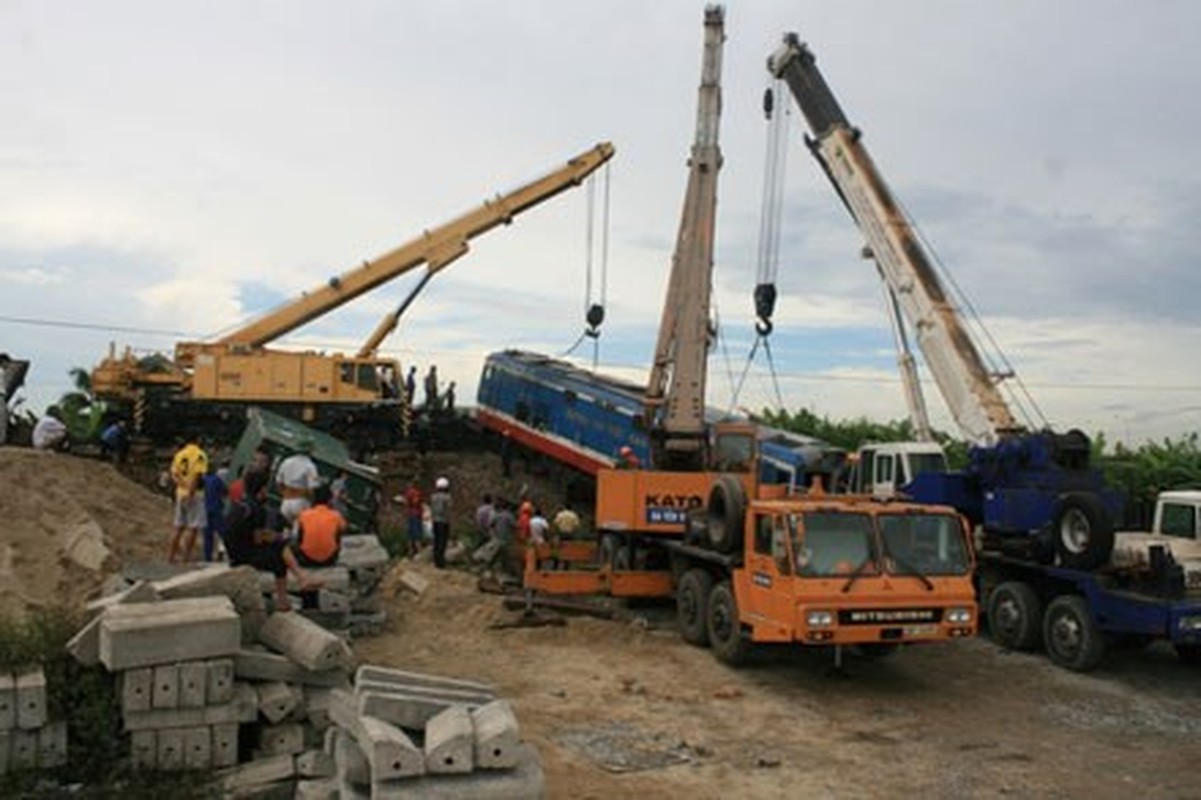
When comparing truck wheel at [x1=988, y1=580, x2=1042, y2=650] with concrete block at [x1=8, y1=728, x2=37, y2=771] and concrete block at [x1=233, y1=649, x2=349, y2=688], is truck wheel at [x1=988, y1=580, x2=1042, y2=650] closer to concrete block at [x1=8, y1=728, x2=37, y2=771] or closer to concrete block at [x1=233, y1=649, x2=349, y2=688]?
concrete block at [x1=233, y1=649, x2=349, y2=688]

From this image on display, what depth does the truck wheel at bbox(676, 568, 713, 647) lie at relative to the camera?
12195 mm

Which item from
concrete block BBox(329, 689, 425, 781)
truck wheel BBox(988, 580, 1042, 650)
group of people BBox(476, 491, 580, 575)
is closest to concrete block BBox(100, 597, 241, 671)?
concrete block BBox(329, 689, 425, 781)

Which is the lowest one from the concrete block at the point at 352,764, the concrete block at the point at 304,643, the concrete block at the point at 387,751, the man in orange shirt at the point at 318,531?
the concrete block at the point at 352,764

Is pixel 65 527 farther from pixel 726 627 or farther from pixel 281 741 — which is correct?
pixel 726 627

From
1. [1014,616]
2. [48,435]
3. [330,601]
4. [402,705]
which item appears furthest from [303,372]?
[402,705]

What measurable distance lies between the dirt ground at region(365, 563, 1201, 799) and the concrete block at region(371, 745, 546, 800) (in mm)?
1459

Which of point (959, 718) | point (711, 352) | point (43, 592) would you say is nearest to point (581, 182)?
point (711, 352)

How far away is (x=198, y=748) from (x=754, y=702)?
5042 millimetres

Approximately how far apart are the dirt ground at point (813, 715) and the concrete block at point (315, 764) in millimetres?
1535

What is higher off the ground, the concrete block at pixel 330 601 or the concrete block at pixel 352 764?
the concrete block at pixel 330 601

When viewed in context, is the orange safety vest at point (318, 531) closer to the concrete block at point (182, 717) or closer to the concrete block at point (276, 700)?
the concrete block at point (276, 700)

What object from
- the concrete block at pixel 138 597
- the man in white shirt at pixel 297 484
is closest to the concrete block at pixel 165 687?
the concrete block at pixel 138 597

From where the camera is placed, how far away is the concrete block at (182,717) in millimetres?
7254

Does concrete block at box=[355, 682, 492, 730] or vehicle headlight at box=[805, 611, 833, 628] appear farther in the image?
vehicle headlight at box=[805, 611, 833, 628]
